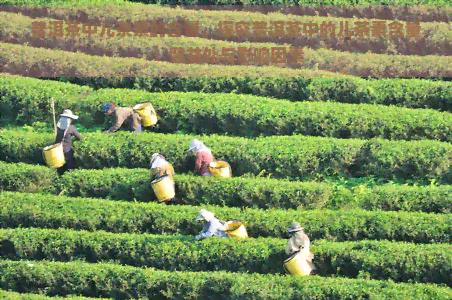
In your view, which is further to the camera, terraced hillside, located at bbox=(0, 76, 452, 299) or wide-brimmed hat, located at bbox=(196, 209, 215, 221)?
wide-brimmed hat, located at bbox=(196, 209, 215, 221)

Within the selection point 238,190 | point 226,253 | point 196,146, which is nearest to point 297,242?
point 226,253

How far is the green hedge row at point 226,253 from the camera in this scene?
20.9 meters

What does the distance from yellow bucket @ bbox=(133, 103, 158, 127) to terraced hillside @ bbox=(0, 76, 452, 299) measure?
0.27 meters

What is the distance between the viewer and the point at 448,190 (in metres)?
22.3

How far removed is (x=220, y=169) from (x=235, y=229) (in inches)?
61.4

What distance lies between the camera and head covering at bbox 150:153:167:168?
22625 millimetres

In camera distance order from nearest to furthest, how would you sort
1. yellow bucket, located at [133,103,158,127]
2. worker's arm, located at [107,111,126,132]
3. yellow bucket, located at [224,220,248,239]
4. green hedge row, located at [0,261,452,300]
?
1. green hedge row, located at [0,261,452,300]
2. yellow bucket, located at [224,220,248,239]
3. worker's arm, located at [107,111,126,132]
4. yellow bucket, located at [133,103,158,127]

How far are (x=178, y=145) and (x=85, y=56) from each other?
3.47 m

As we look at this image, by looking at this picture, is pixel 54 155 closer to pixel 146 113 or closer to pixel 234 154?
pixel 146 113

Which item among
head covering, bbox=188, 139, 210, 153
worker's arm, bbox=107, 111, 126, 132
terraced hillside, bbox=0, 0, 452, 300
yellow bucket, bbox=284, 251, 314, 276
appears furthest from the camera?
worker's arm, bbox=107, 111, 126, 132

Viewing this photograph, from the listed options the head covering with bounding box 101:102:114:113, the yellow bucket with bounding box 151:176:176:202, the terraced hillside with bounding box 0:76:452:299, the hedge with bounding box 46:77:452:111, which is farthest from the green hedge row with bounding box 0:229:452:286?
the hedge with bounding box 46:77:452:111

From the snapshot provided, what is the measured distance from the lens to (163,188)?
22375mm

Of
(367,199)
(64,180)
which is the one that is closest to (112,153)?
(64,180)

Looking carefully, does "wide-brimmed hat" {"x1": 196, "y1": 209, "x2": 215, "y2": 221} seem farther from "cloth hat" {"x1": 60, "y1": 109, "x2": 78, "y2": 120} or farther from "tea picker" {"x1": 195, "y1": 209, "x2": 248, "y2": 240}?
"cloth hat" {"x1": 60, "y1": 109, "x2": 78, "y2": 120}
